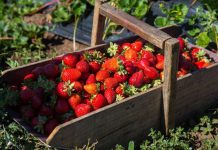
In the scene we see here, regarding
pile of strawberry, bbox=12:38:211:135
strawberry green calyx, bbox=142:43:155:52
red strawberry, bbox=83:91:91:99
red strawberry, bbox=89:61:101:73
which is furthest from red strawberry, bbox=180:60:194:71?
red strawberry, bbox=83:91:91:99

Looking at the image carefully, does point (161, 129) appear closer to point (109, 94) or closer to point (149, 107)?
point (149, 107)

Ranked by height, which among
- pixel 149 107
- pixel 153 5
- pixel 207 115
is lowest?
pixel 207 115

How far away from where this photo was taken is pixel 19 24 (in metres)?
4.21

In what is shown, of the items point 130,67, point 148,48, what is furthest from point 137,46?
point 130,67

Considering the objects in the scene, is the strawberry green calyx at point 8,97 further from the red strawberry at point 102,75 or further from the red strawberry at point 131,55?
the red strawberry at point 131,55

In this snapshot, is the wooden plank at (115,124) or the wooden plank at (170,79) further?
the wooden plank at (170,79)

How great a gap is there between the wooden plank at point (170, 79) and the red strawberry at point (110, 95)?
0.98 ft

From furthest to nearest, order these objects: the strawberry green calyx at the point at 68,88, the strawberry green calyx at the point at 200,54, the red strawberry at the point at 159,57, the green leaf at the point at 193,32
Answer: the green leaf at the point at 193,32 < the strawberry green calyx at the point at 200,54 < the red strawberry at the point at 159,57 < the strawberry green calyx at the point at 68,88

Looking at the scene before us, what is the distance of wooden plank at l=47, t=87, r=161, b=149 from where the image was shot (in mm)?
2492

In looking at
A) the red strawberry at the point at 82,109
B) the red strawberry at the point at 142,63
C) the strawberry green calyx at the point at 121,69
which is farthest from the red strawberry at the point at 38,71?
the red strawberry at the point at 142,63

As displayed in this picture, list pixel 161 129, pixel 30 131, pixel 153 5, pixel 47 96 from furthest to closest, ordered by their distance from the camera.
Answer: pixel 153 5
pixel 161 129
pixel 47 96
pixel 30 131

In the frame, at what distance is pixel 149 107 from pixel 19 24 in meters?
1.81

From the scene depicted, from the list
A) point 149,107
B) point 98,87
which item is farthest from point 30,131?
point 149,107

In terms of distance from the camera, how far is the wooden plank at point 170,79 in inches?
104
